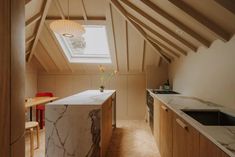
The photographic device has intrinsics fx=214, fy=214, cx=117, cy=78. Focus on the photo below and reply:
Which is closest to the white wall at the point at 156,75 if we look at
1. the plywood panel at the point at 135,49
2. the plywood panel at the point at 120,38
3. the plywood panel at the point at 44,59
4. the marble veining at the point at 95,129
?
the plywood panel at the point at 135,49

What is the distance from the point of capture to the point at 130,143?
391cm

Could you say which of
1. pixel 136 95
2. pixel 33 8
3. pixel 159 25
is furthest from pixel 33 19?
pixel 136 95

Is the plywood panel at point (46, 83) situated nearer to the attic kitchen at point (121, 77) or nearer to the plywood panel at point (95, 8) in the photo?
the attic kitchen at point (121, 77)

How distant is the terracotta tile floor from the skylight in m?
1.99

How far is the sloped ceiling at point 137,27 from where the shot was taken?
2238 millimetres

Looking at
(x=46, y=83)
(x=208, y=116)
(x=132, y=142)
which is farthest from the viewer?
(x=46, y=83)

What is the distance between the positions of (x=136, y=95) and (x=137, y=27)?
2675 mm

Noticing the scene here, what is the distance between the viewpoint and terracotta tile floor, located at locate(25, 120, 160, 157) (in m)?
3.37

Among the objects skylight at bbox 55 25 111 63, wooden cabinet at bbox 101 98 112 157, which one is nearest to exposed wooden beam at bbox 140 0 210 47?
wooden cabinet at bbox 101 98 112 157

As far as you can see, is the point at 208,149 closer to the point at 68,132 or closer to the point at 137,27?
the point at 68,132

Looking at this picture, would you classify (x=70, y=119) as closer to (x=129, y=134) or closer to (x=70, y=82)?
(x=129, y=134)

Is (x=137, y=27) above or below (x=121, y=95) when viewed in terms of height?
above

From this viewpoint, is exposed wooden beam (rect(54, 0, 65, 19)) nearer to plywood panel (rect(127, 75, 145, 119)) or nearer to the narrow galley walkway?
the narrow galley walkway

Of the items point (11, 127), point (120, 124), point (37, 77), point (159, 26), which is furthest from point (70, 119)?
point (37, 77)
